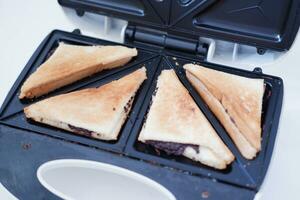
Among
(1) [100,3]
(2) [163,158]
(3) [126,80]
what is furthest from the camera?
(1) [100,3]

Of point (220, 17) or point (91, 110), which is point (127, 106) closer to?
point (91, 110)

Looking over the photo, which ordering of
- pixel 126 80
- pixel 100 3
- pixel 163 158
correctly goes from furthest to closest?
1. pixel 100 3
2. pixel 126 80
3. pixel 163 158

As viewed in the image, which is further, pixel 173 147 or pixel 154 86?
pixel 154 86

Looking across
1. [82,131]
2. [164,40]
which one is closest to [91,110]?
[82,131]

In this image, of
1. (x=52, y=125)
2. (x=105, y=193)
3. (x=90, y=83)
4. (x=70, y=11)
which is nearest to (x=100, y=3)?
(x=70, y=11)

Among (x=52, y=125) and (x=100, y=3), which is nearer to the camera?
(x=52, y=125)

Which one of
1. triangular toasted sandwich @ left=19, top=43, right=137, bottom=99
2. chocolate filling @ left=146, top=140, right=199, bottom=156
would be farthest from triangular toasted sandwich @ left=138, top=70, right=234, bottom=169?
triangular toasted sandwich @ left=19, top=43, right=137, bottom=99

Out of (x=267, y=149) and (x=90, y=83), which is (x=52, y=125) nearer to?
(x=90, y=83)
